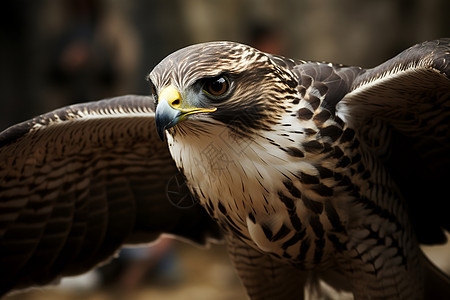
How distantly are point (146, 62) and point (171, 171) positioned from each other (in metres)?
4.52

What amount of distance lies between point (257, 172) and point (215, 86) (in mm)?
351

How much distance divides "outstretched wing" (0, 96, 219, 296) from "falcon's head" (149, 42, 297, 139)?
25.1 inches

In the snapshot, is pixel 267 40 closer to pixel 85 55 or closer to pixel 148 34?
pixel 85 55

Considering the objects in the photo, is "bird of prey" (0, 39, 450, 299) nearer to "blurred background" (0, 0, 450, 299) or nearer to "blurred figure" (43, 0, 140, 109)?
"blurred background" (0, 0, 450, 299)

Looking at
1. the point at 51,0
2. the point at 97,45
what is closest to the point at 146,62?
the point at 97,45

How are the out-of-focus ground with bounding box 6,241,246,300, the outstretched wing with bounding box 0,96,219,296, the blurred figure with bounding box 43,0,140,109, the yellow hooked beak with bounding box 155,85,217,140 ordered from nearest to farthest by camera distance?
the yellow hooked beak with bounding box 155,85,217,140 < the outstretched wing with bounding box 0,96,219,296 < the out-of-focus ground with bounding box 6,241,246,300 < the blurred figure with bounding box 43,0,140,109

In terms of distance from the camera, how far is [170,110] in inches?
71.6

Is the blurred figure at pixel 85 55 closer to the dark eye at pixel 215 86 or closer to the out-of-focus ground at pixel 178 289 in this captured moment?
the out-of-focus ground at pixel 178 289

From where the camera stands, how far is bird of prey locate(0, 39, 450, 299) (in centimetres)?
196

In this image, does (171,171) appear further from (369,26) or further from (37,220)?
(369,26)

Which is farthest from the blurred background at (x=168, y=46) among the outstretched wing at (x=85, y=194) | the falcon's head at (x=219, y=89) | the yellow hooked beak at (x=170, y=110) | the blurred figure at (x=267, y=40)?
the yellow hooked beak at (x=170, y=110)

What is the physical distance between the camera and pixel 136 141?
2.72m

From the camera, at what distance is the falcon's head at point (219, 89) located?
185cm

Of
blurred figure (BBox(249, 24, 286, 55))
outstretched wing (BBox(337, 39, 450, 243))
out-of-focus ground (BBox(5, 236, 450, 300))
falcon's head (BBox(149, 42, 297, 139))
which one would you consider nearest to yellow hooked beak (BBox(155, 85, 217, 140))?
falcon's head (BBox(149, 42, 297, 139))
